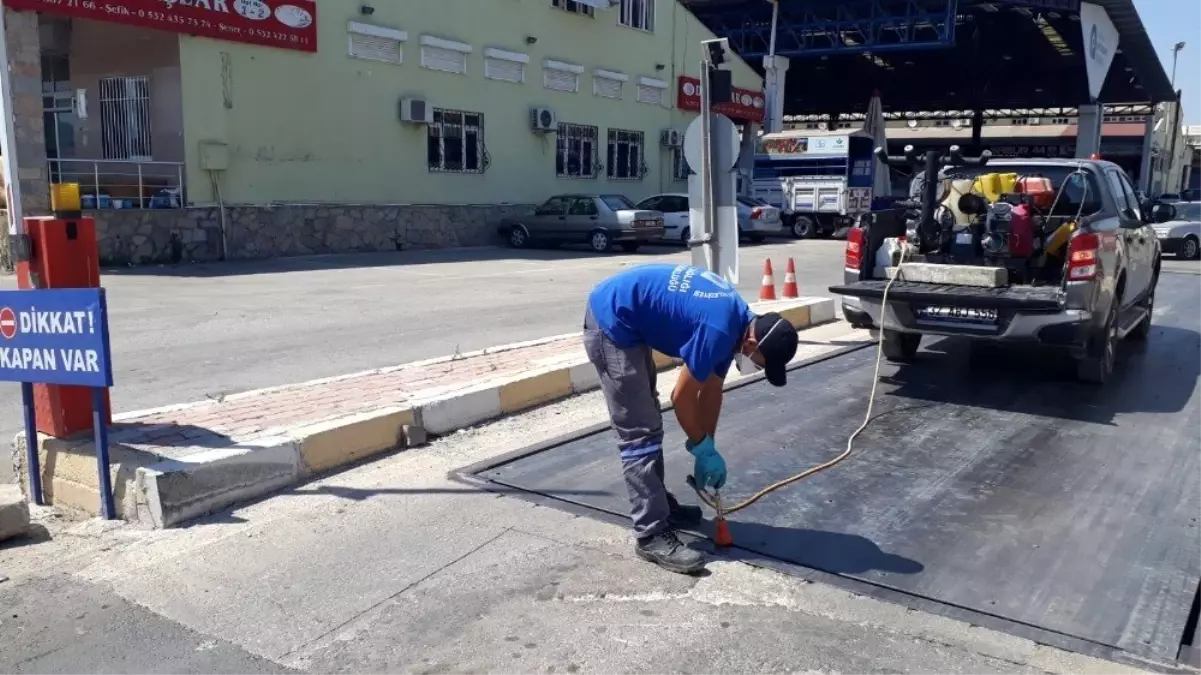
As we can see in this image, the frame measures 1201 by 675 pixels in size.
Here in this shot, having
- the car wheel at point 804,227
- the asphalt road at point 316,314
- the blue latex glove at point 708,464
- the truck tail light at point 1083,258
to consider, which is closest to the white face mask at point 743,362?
the blue latex glove at point 708,464

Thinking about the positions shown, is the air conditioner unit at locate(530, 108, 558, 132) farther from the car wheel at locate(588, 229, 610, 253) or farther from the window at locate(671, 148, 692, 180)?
the window at locate(671, 148, 692, 180)

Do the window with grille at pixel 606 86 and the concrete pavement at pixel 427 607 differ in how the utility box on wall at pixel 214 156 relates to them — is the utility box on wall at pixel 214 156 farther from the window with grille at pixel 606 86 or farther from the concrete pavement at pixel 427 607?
the concrete pavement at pixel 427 607

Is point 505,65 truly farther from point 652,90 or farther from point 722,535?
point 722,535

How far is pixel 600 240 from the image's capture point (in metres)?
23.4

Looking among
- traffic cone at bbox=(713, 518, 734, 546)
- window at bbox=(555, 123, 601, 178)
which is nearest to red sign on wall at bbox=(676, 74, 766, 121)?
window at bbox=(555, 123, 601, 178)

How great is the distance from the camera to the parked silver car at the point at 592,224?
76.1ft

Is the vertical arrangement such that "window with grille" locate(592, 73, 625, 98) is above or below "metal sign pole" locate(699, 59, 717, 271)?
above

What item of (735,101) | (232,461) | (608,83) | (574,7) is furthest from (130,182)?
(735,101)

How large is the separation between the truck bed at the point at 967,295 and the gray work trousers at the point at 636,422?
369 cm

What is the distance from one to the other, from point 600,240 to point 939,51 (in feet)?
77.4

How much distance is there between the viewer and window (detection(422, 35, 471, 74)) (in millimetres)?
23312

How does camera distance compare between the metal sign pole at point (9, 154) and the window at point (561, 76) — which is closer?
the metal sign pole at point (9, 154)

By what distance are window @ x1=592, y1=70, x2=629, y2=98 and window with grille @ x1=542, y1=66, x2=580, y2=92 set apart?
819mm

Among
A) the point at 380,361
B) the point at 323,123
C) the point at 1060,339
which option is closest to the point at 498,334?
the point at 380,361
